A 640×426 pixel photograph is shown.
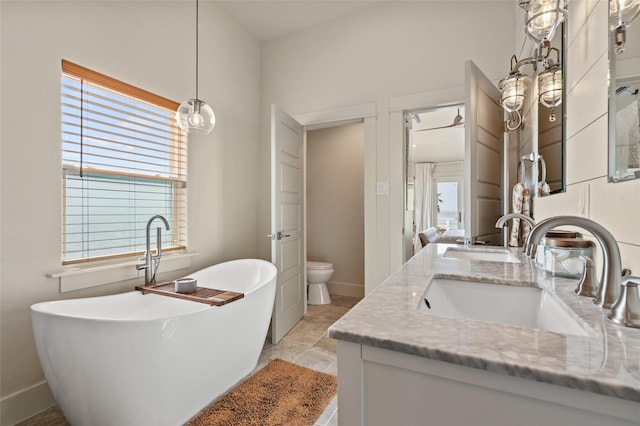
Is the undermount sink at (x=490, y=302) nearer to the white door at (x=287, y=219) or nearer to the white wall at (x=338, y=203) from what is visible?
the white door at (x=287, y=219)

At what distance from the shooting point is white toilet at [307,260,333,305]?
351 centimetres

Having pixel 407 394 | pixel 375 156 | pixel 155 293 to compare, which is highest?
pixel 375 156

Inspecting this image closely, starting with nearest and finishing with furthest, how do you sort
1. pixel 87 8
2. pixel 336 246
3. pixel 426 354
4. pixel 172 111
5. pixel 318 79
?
pixel 426 354 < pixel 87 8 < pixel 172 111 < pixel 318 79 < pixel 336 246

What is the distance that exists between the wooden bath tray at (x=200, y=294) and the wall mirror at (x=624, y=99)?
1.73 meters

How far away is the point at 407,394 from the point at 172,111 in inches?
102

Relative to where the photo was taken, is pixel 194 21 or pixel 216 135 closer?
pixel 194 21

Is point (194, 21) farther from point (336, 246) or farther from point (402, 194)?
point (336, 246)

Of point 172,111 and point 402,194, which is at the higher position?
point 172,111

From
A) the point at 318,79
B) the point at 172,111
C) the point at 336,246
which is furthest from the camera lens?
the point at 336,246

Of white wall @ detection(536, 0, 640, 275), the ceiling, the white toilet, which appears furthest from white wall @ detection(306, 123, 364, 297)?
white wall @ detection(536, 0, 640, 275)

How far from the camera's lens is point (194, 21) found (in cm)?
255

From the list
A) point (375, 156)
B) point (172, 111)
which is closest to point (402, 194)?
point (375, 156)

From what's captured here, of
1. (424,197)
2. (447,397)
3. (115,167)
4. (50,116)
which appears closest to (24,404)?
(115,167)

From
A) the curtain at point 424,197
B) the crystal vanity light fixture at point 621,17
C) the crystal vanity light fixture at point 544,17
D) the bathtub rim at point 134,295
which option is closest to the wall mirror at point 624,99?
the crystal vanity light fixture at point 621,17
